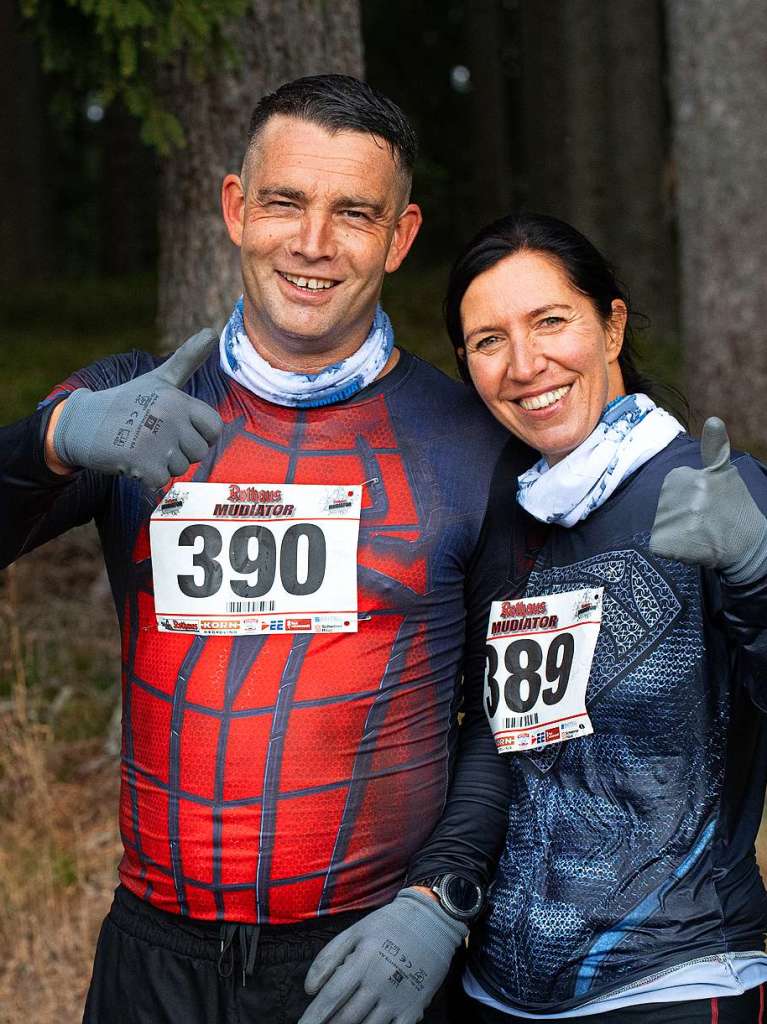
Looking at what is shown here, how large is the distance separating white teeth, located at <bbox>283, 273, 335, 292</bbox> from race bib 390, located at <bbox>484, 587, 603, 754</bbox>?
697mm

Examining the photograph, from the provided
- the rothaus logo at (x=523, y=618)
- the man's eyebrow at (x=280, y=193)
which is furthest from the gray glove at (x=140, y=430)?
the rothaus logo at (x=523, y=618)

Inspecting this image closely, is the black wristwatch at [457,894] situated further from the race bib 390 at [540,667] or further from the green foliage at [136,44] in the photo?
the green foliage at [136,44]

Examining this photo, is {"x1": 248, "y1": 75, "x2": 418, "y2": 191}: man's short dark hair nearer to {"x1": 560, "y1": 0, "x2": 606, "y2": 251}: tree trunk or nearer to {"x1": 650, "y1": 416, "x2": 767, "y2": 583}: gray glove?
{"x1": 650, "y1": 416, "x2": 767, "y2": 583}: gray glove

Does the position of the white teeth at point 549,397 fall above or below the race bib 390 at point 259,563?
above

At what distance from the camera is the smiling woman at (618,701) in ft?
7.23

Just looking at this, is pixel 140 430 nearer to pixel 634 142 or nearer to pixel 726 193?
pixel 726 193

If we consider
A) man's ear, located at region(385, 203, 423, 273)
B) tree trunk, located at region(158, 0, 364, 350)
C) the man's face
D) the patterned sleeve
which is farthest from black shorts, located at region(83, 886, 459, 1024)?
tree trunk, located at region(158, 0, 364, 350)

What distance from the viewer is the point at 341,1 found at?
4566 millimetres

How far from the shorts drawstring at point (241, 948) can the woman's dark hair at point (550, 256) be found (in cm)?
123

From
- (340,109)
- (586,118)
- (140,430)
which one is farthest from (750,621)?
(586,118)

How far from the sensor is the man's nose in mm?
2600

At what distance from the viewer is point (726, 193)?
689 centimetres

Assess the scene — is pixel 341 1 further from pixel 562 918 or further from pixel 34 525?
pixel 562 918

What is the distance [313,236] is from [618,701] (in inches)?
41.2
